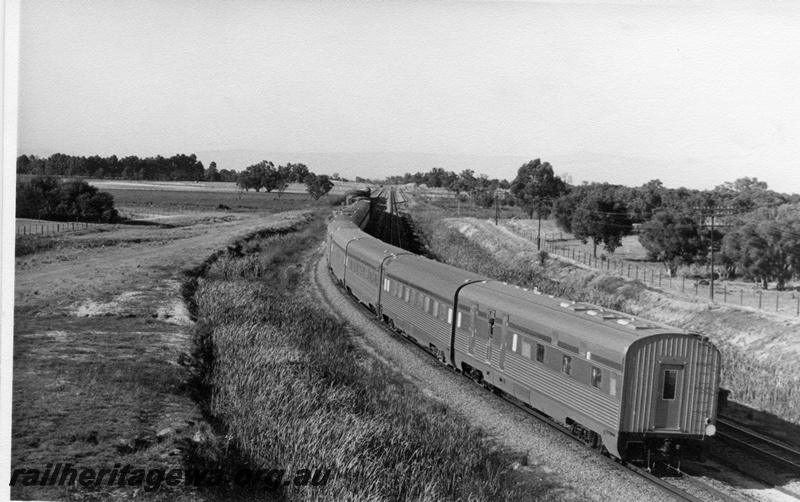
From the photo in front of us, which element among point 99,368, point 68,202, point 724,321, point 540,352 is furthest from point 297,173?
point 540,352

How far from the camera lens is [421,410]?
615 inches

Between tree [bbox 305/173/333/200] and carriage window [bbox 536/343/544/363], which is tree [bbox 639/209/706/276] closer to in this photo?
carriage window [bbox 536/343/544/363]

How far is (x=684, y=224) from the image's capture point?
39.8 metres

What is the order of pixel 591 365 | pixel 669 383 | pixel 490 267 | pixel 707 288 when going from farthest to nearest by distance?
pixel 490 267 < pixel 707 288 < pixel 591 365 < pixel 669 383

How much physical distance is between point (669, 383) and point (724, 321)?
17.1 metres

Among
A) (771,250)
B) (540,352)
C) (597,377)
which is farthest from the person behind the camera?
(771,250)

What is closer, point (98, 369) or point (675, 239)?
point (98, 369)

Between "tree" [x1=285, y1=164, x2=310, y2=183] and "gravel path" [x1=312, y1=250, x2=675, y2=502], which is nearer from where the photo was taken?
"gravel path" [x1=312, y1=250, x2=675, y2=502]

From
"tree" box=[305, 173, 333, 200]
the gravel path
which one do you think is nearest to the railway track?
the gravel path

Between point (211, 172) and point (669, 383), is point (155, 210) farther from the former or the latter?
point (669, 383)

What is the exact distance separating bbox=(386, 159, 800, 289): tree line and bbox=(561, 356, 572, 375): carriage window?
22034mm

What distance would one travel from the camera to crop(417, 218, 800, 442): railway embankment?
1781 centimetres

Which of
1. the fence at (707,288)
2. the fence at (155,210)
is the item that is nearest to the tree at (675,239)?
the fence at (707,288)

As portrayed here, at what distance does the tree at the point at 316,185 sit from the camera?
92231mm
